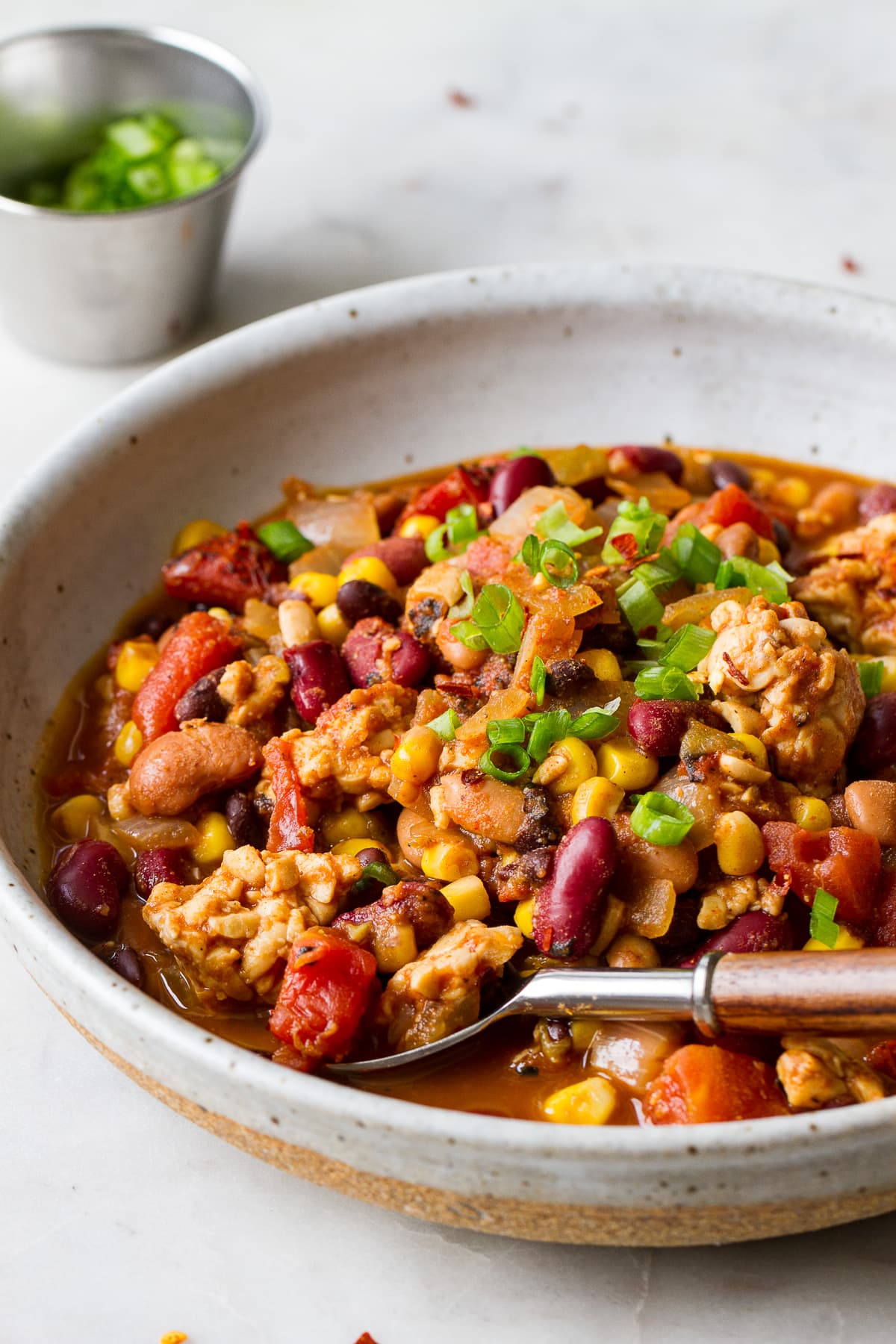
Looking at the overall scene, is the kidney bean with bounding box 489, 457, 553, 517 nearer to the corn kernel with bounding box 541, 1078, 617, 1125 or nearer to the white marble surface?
the corn kernel with bounding box 541, 1078, 617, 1125

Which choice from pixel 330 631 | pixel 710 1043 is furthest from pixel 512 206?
pixel 710 1043

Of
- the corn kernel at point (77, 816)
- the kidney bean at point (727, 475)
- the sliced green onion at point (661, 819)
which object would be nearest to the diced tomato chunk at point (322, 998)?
the sliced green onion at point (661, 819)

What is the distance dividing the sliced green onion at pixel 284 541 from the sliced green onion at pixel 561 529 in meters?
0.96

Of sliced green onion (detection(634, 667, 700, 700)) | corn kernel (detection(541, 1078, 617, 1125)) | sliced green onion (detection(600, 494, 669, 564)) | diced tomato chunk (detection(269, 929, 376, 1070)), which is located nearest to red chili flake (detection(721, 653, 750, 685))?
sliced green onion (detection(634, 667, 700, 700))

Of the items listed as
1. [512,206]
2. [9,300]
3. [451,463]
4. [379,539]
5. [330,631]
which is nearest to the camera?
[330,631]

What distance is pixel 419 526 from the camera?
5.07 m

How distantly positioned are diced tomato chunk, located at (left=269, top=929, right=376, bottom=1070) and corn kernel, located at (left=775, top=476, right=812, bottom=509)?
8.74 feet

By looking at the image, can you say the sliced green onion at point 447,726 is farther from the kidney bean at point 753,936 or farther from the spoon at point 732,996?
the kidney bean at point 753,936

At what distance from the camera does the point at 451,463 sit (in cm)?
578

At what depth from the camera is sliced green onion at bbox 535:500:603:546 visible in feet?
14.9

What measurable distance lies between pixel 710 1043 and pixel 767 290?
10.2ft

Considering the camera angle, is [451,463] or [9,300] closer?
[451,463]

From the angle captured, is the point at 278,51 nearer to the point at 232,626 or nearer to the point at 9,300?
the point at 9,300

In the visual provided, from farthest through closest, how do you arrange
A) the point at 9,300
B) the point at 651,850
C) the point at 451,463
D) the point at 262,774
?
1. the point at 9,300
2. the point at 451,463
3. the point at 262,774
4. the point at 651,850
